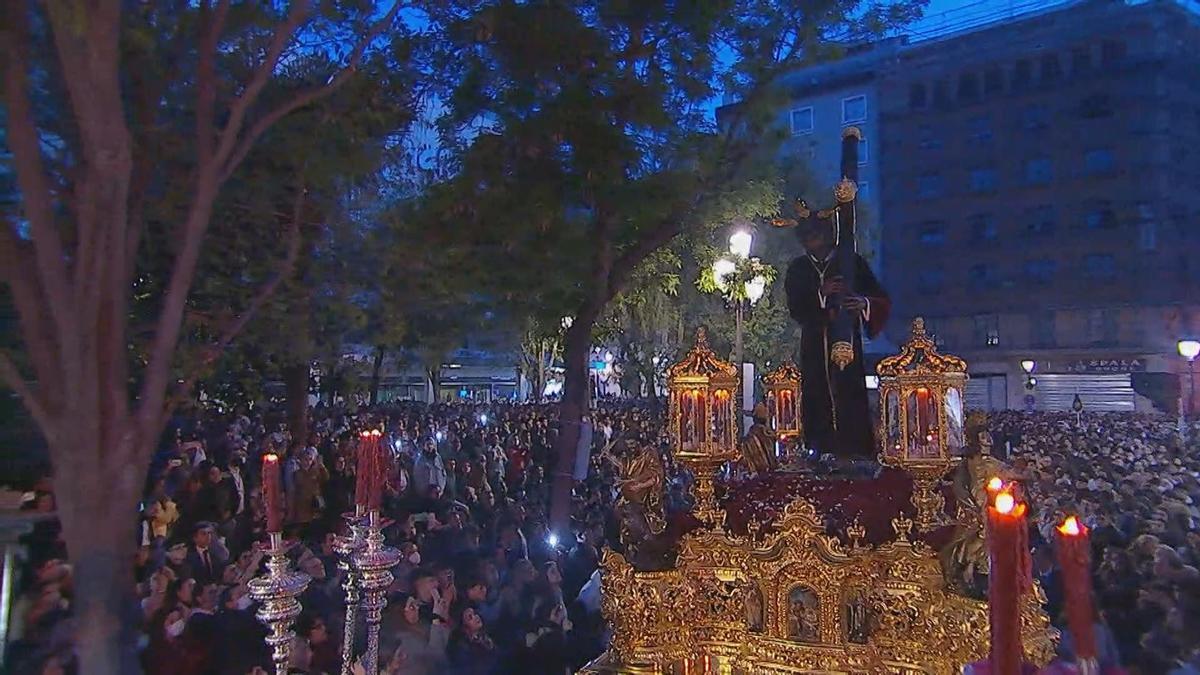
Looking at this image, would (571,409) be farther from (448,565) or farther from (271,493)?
(271,493)

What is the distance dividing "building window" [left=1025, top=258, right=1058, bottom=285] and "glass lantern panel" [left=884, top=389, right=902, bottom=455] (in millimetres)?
37604

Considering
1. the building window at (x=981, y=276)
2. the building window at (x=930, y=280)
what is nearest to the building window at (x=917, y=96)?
the building window at (x=930, y=280)

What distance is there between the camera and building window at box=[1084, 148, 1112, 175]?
126 ft

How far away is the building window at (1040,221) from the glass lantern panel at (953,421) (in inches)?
1504

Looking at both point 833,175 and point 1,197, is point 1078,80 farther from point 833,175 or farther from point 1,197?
point 1,197

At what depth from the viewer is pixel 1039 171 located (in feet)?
135

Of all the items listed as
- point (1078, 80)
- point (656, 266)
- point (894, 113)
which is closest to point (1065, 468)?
point (656, 266)

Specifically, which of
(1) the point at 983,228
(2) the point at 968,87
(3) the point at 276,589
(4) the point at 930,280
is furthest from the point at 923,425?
(2) the point at 968,87

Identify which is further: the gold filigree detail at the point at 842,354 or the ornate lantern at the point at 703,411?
the gold filigree detail at the point at 842,354

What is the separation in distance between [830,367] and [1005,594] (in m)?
6.24

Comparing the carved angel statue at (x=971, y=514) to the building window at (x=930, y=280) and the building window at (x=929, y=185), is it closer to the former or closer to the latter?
the building window at (x=930, y=280)

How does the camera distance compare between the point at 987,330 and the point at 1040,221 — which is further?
the point at 987,330

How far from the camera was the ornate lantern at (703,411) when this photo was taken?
750 centimetres

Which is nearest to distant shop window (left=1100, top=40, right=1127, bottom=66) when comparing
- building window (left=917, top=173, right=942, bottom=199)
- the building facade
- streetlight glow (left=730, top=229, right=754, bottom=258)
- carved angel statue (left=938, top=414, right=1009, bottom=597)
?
the building facade
